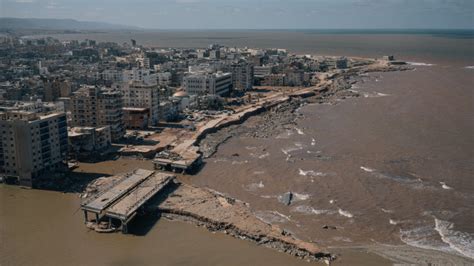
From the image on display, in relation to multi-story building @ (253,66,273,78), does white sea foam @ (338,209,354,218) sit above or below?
below

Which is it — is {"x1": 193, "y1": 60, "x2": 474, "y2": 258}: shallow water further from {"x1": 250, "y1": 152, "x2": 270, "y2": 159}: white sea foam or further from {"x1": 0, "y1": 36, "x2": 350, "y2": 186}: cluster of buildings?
{"x1": 0, "y1": 36, "x2": 350, "y2": 186}: cluster of buildings

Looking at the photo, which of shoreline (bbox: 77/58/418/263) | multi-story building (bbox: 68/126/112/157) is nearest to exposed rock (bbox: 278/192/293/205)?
shoreline (bbox: 77/58/418/263)

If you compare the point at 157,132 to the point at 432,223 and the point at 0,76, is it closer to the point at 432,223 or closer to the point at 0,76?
the point at 432,223

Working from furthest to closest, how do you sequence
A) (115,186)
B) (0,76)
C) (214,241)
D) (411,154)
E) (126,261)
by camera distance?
(0,76) → (411,154) → (115,186) → (214,241) → (126,261)

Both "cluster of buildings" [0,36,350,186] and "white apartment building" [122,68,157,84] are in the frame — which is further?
"white apartment building" [122,68,157,84]

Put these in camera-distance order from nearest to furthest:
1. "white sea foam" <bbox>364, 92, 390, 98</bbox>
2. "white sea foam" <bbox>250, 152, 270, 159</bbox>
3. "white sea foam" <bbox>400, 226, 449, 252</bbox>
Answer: "white sea foam" <bbox>400, 226, 449, 252</bbox>, "white sea foam" <bbox>250, 152, 270, 159</bbox>, "white sea foam" <bbox>364, 92, 390, 98</bbox>

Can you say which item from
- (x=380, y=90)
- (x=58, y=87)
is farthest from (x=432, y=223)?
(x=380, y=90)

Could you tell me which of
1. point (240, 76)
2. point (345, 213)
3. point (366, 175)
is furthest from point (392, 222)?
point (240, 76)

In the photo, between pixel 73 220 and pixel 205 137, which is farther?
pixel 205 137
